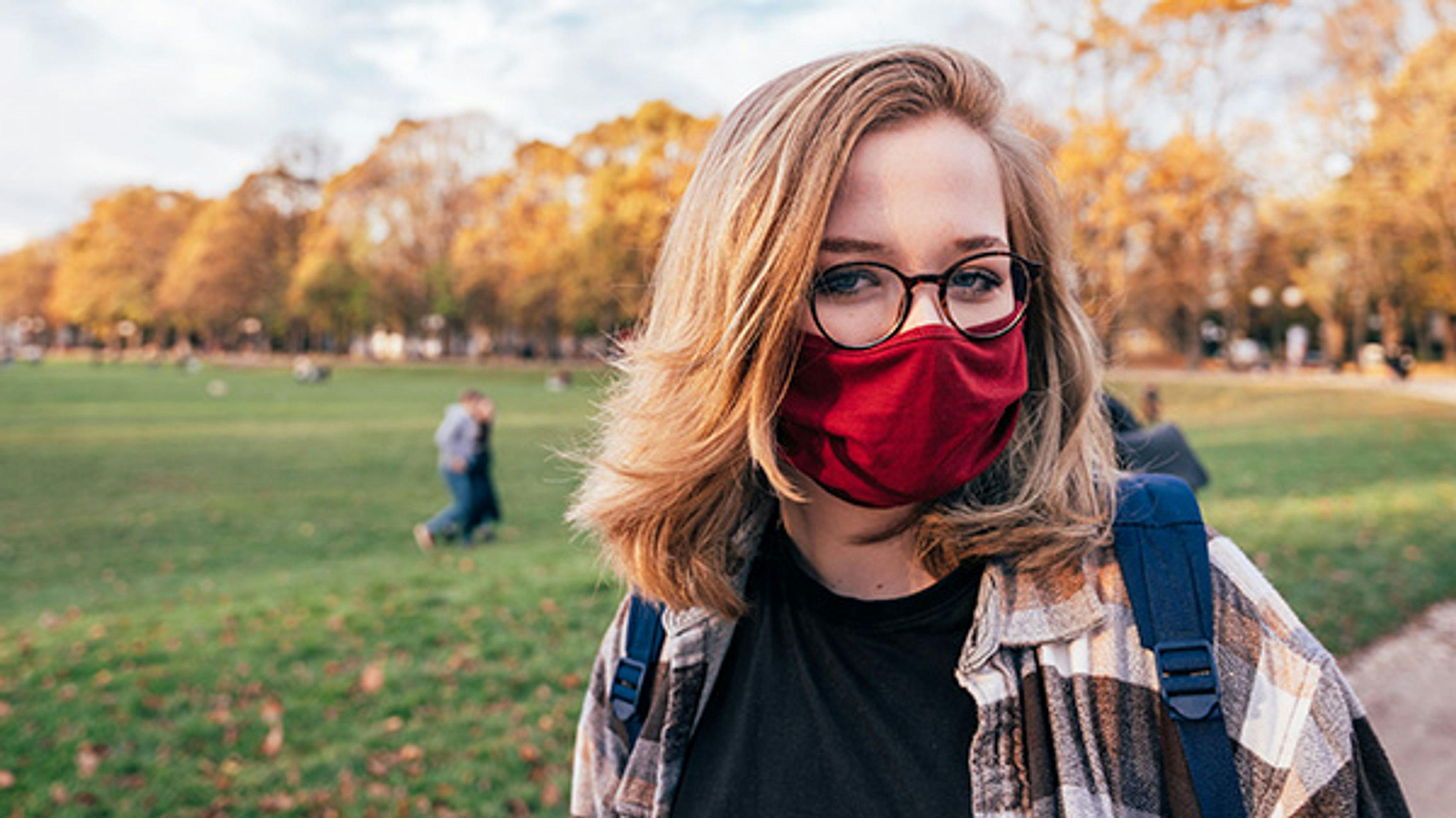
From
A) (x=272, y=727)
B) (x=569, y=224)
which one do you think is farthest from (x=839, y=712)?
(x=569, y=224)

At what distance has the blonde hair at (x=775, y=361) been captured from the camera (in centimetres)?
146

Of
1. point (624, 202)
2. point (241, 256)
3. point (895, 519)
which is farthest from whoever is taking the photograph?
point (241, 256)

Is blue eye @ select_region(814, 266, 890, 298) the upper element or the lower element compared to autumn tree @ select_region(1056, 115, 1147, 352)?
lower

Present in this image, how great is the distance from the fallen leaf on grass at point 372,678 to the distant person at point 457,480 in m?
4.44

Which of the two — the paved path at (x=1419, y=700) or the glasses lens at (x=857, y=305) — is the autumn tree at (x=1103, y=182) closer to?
the paved path at (x=1419, y=700)

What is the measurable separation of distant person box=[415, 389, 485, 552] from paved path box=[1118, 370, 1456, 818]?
8400mm

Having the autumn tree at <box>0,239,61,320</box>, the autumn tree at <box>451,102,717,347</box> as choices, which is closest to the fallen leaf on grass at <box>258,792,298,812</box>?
the autumn tree at <box>451,102,717,347</box>

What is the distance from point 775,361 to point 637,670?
637 mm

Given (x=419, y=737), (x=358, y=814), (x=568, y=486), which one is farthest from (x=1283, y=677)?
(x=568, y=486)

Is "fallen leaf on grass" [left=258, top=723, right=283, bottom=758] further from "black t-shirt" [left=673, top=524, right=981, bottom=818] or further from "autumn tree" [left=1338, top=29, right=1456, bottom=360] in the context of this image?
"autumn tree" [left=1338, top=29, right=1456, bottom=360]

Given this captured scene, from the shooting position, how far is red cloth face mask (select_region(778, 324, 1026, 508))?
1.51 metres

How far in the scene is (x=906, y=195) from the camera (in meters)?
1.47

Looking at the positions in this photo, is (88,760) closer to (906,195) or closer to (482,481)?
(906,195)

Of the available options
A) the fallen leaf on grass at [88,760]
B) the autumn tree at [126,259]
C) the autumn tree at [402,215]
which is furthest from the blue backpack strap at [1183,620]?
the autumn tree at [126,259]
